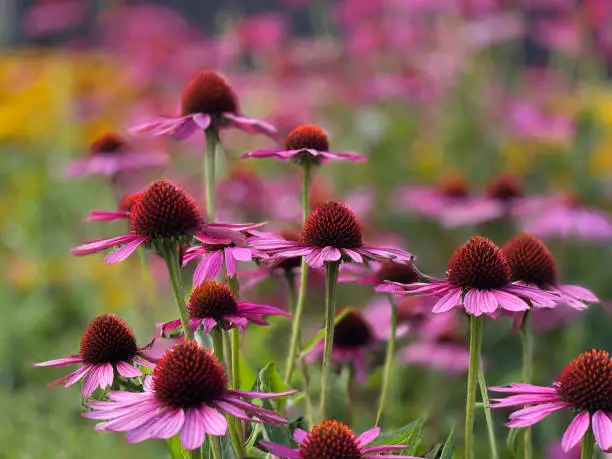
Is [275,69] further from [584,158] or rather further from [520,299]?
[520,299]

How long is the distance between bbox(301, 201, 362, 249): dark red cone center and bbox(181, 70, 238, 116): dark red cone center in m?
0.32

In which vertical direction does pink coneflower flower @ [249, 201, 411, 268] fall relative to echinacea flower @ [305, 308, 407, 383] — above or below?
above

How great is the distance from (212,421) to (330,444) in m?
0.11

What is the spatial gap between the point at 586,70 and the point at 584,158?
410mm

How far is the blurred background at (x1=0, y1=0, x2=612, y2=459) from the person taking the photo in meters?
2.38

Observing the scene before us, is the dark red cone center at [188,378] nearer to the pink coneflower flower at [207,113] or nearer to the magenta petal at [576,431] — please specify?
the magenta petal at [576,431]

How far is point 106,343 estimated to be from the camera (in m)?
0.88

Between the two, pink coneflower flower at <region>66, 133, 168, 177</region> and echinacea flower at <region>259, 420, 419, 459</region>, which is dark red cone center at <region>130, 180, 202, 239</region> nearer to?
echinacea flower at <region>259, 420, 419, 459</region>

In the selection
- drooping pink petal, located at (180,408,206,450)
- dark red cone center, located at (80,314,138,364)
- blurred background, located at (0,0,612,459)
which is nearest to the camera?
drooping pink petal, located at (180,408,206,450)

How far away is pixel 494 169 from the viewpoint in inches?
128

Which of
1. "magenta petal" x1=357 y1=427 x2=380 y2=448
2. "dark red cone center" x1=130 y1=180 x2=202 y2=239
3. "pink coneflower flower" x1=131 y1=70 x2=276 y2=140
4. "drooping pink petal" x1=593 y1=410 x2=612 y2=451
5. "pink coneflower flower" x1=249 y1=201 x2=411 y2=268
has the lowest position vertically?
"magenta petal" x1=357 y1=427 x2=380 y2=448

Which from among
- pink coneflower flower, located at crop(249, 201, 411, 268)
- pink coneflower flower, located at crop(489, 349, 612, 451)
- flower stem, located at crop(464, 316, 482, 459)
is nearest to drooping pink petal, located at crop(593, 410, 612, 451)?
pink coneflower flower, located at crop(489, 349, 612, 451)

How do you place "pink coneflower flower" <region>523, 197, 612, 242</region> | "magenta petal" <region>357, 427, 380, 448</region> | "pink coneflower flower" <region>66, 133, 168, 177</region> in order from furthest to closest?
"pink coneflower flower" <region>523, 197, 612, 242</region> → "pink coneflower flower" <region>66, 133, 168, 177</region> → "magenta petal" <region>357, 427, 380, 448</region>

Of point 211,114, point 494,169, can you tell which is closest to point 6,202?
point 494,169
